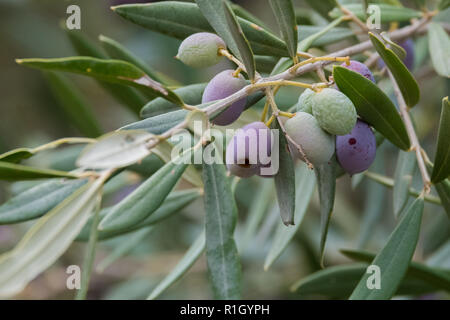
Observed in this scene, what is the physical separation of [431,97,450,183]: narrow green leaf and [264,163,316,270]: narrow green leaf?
25cm

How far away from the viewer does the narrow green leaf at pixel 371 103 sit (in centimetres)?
69

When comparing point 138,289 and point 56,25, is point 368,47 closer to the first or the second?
→ point 138,289

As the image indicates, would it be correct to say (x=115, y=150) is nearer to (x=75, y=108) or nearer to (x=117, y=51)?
(x=117, y=51)

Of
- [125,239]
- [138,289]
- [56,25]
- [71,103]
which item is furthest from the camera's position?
[56,25]

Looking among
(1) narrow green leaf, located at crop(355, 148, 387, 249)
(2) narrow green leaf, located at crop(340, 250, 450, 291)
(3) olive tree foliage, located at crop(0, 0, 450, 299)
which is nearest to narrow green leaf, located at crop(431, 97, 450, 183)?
(3) olive tree foliage, located at crop(0, 0, 450, 299)

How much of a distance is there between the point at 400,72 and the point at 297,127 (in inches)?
7.9

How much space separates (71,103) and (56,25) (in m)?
1.61

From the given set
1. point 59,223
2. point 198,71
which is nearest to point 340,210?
point 198,71

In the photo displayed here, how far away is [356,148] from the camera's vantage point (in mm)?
729

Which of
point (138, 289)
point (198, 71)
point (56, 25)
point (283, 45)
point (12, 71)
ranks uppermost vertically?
point (56, 25)

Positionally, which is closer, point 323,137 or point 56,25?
point 323,137

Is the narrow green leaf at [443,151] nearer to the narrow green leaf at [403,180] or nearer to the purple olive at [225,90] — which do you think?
the narrow green leaf at [403,180]
